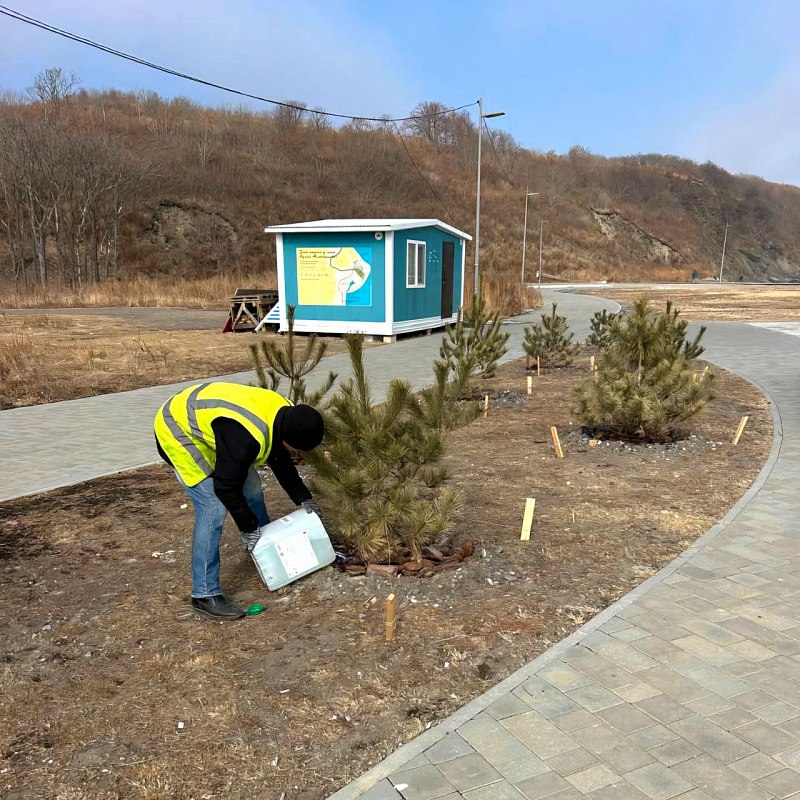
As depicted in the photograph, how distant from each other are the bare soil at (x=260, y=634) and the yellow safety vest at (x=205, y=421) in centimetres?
87

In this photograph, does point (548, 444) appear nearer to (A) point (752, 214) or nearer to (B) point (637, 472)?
(B) point (637, 472)

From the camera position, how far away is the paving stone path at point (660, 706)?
2.23m

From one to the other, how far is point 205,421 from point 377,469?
3.28 feet

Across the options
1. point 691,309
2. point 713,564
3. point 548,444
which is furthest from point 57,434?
point 691,309

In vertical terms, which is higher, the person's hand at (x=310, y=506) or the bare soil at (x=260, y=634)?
the person's hand at (x=310, y=506)

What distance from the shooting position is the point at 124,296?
30828mm

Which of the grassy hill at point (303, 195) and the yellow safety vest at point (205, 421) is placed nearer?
the yellow safety vest at point (205, 421)

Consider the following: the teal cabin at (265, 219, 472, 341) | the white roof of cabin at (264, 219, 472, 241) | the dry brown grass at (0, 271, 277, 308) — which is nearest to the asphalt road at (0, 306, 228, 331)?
the dry brown grass at (0, 271, 277, 308)

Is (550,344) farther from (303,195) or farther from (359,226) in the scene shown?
(303,195)

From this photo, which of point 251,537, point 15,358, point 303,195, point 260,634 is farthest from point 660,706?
point 303,195

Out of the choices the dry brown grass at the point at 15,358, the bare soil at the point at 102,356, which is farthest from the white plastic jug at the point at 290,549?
the dry brown grass at the point at 15,358

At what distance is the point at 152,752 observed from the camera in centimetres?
243

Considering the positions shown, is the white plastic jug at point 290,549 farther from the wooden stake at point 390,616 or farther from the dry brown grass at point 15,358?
the dry brown grass at point 15,358

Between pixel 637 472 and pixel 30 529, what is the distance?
4959mm
